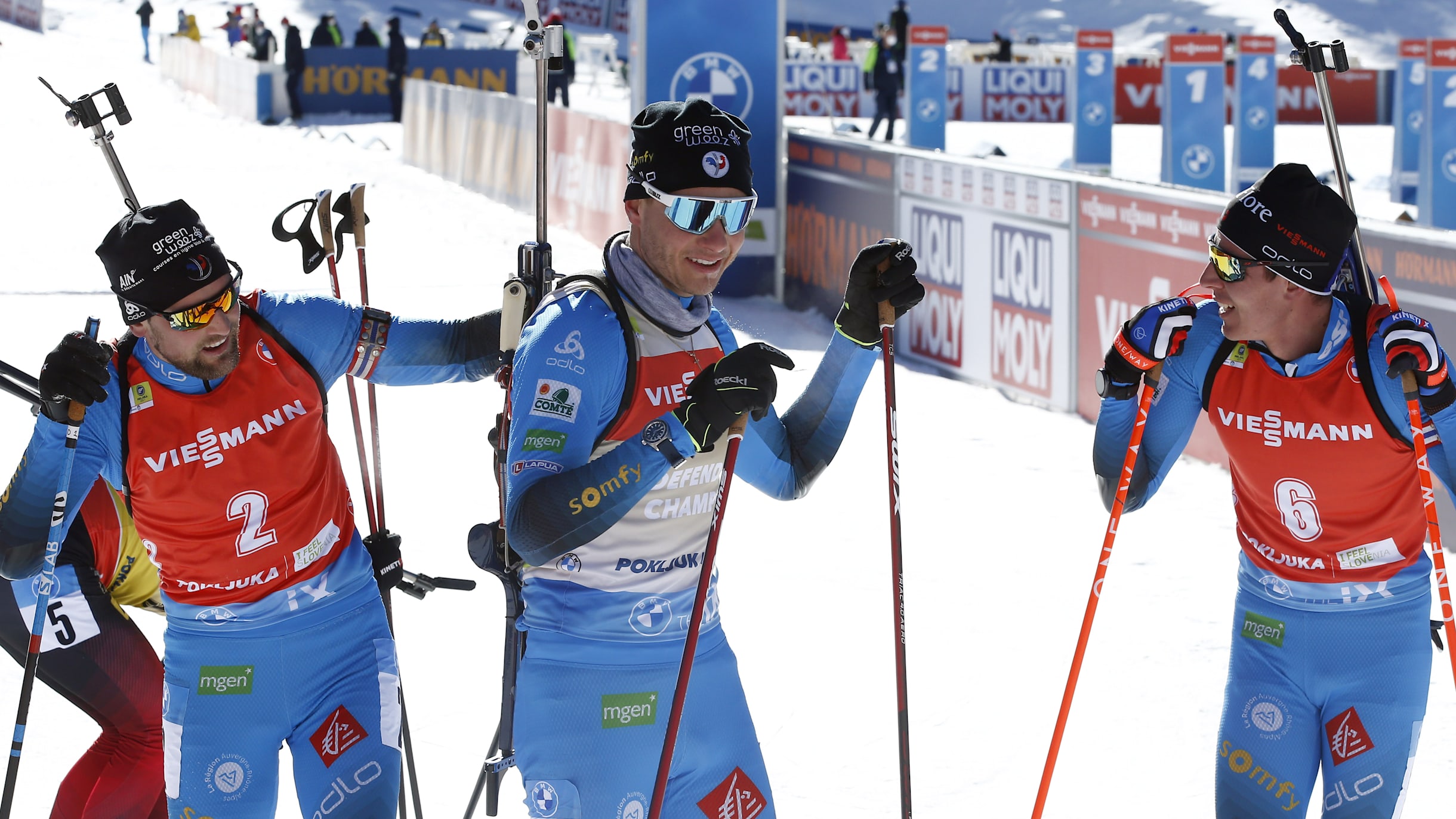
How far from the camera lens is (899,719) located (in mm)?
3355

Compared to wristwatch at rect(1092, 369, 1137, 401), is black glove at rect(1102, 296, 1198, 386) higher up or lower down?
higher up

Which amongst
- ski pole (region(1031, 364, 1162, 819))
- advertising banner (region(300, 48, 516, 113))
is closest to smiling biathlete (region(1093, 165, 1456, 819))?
ski pole (region(1031, 364, 1162, 819))

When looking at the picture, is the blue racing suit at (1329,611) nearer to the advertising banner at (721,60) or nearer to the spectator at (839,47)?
the advertising banner at (721,60)

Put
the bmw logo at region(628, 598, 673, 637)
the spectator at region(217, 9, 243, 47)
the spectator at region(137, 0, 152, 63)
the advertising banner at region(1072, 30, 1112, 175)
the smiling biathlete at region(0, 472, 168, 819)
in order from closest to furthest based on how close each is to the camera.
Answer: the bmw logo at region(628, 598, 673, 637), the smiling biathlete at region(0, 472, 168, 819), the advertising banner at region(1072, 30, 1112, 175), the spectator at region(217, 9, 243, 47), the spectator at region(137, 0, 152, 63)

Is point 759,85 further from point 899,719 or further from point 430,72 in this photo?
point 430,72

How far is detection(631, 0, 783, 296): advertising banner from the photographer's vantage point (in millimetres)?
14047

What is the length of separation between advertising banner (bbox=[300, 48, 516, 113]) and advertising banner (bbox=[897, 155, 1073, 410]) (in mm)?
21783

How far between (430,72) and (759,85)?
19.5 m

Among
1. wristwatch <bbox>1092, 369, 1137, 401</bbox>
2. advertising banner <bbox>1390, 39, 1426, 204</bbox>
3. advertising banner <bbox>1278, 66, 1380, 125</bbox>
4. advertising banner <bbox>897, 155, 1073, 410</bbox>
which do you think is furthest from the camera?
advertising banner <bbox>1278, 66, 1380, 125</bbox>

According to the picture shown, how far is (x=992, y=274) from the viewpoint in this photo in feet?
36.8

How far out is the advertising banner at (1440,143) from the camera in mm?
15891

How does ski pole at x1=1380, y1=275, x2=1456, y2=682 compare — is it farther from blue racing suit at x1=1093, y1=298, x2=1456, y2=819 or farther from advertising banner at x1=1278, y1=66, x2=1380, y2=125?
advertising banner at x1=1278, y1=66, x2=1380, y2=125

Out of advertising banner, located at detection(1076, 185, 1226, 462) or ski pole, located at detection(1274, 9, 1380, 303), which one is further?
advertising banner, located at detection(1076, 185, 1226, 462)

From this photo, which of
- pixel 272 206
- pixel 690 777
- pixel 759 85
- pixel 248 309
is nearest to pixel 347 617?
pixel 248 309
